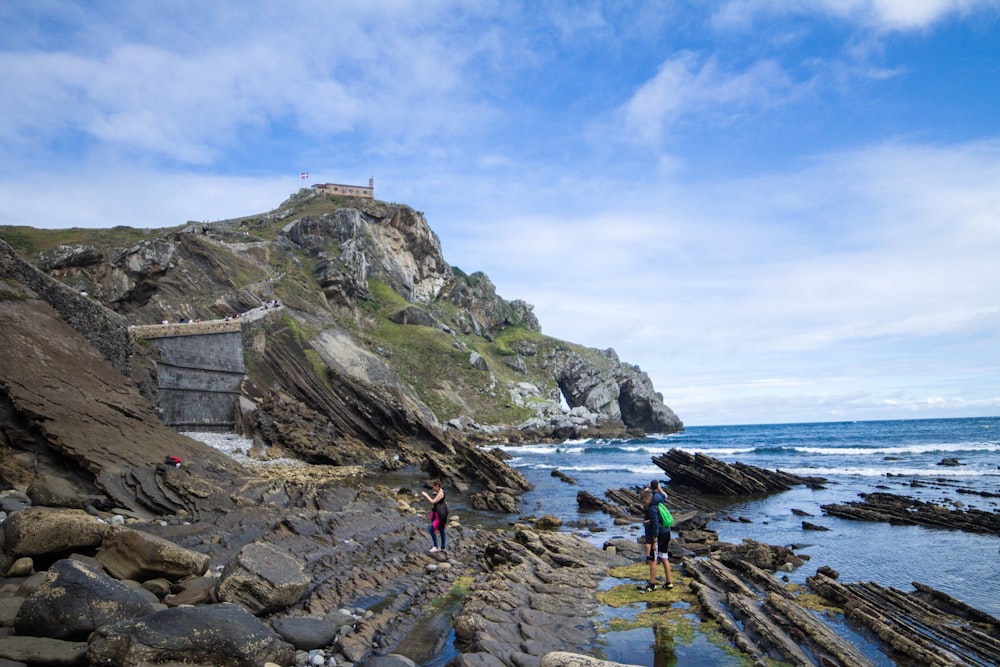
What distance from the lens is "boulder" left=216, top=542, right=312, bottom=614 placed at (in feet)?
32.1

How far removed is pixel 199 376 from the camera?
138 ft

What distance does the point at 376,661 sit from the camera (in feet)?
29.3

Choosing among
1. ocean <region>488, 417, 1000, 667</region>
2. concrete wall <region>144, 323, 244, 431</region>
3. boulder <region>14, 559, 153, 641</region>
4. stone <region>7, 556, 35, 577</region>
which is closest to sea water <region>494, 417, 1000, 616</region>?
ocean <region>488, 417, 1000, 667</region>

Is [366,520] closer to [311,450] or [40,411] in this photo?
[40,411]

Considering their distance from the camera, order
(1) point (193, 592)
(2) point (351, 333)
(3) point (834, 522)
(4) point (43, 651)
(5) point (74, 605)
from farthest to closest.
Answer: (2) point (351, 333)
(3) point (834, 522)
(1) point (193, 592)
(5) point (74, 605)
(4) point (43, 651)

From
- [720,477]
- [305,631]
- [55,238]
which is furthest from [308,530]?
[55,238]

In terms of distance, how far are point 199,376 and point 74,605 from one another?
38.1 m

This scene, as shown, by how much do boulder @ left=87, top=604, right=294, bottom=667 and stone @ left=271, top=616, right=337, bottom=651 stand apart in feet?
3.93

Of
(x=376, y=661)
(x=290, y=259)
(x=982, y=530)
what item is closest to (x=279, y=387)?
(x=290, y=259)

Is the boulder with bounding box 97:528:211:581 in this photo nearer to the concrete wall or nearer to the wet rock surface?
the wet rock surface

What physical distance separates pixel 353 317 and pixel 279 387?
33.8 meters

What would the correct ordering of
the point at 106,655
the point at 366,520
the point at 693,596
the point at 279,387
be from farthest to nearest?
the point at 279,387, the point at 366,520, the point at 693,596, the point at 106,655

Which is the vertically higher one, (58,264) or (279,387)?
(58,264)

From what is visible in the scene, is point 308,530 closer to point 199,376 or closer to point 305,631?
point 305,631
